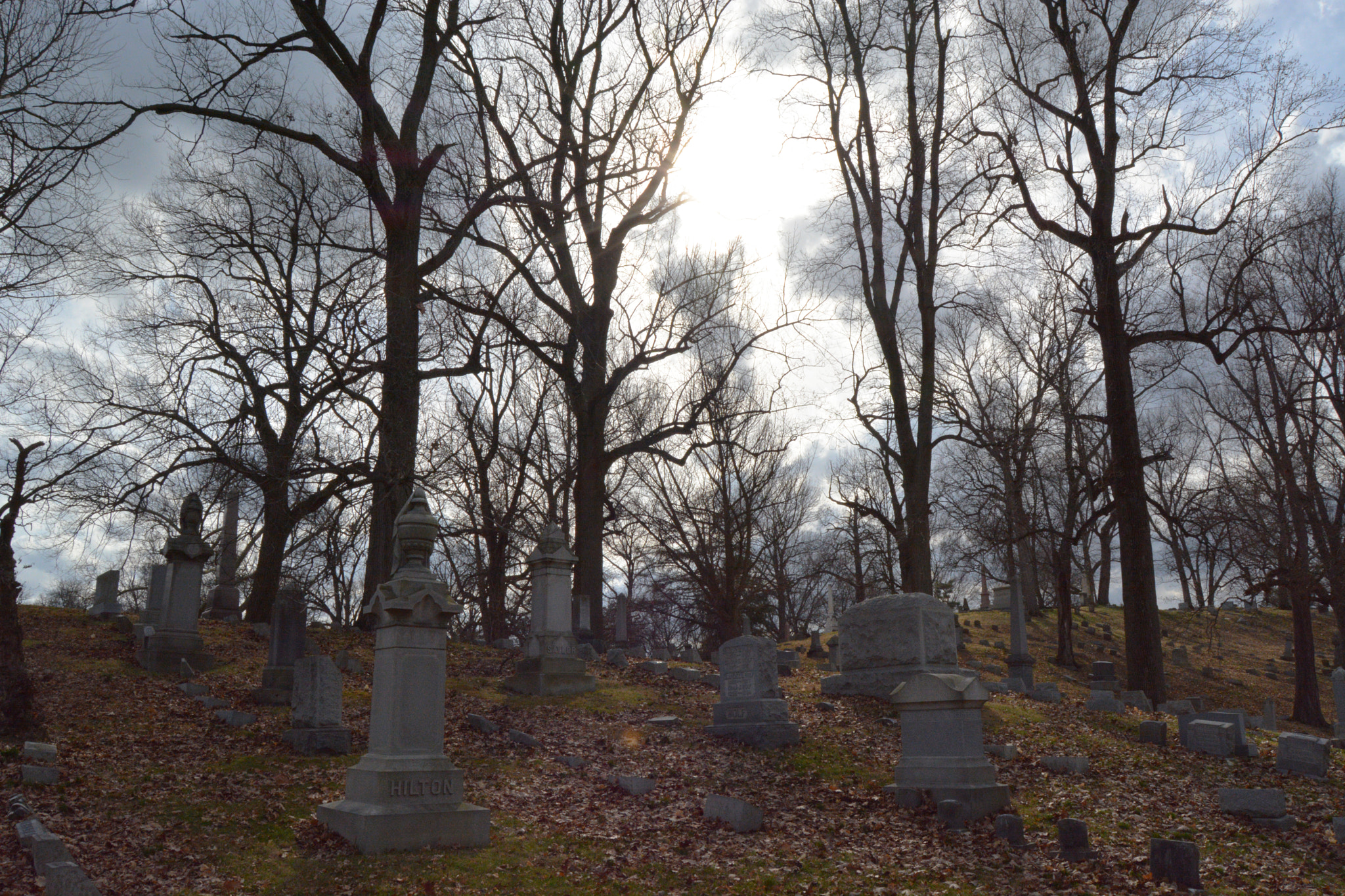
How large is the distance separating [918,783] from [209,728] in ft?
26.0

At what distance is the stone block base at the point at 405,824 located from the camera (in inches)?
272

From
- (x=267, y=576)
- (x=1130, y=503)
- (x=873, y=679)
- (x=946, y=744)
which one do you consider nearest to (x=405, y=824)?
(x=946, y=744)

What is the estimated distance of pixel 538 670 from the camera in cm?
1425

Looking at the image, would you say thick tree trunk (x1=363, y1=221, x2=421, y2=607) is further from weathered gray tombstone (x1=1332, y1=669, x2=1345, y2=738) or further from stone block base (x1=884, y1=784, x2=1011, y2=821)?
weathered gray tombstone (x1=1332, y1=669, x2=1345, y2=738)

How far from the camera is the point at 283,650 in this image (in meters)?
12.6

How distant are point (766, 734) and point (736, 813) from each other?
333 cm

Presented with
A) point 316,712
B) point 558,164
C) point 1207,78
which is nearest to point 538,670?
point 316,712

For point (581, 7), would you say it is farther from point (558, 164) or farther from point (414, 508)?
point (414, 508)

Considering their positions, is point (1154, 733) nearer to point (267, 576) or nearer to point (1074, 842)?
point (1074, 842)

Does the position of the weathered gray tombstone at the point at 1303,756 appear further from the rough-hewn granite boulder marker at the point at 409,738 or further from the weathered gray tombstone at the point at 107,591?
the weathered gray tombstone at the point at 107,591

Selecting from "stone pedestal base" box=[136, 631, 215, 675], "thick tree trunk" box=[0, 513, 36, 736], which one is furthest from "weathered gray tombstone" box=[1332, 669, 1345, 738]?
"thick tree trunk" box=[0, 513, 36, 736]

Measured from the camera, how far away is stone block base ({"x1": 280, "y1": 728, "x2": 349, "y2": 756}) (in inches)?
388

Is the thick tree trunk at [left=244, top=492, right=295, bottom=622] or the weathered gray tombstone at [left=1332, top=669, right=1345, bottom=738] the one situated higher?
the thick tree trunk at [left=244, top=492, right=295, bottom=622]

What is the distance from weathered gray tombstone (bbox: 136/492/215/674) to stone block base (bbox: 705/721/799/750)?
28.1ft
